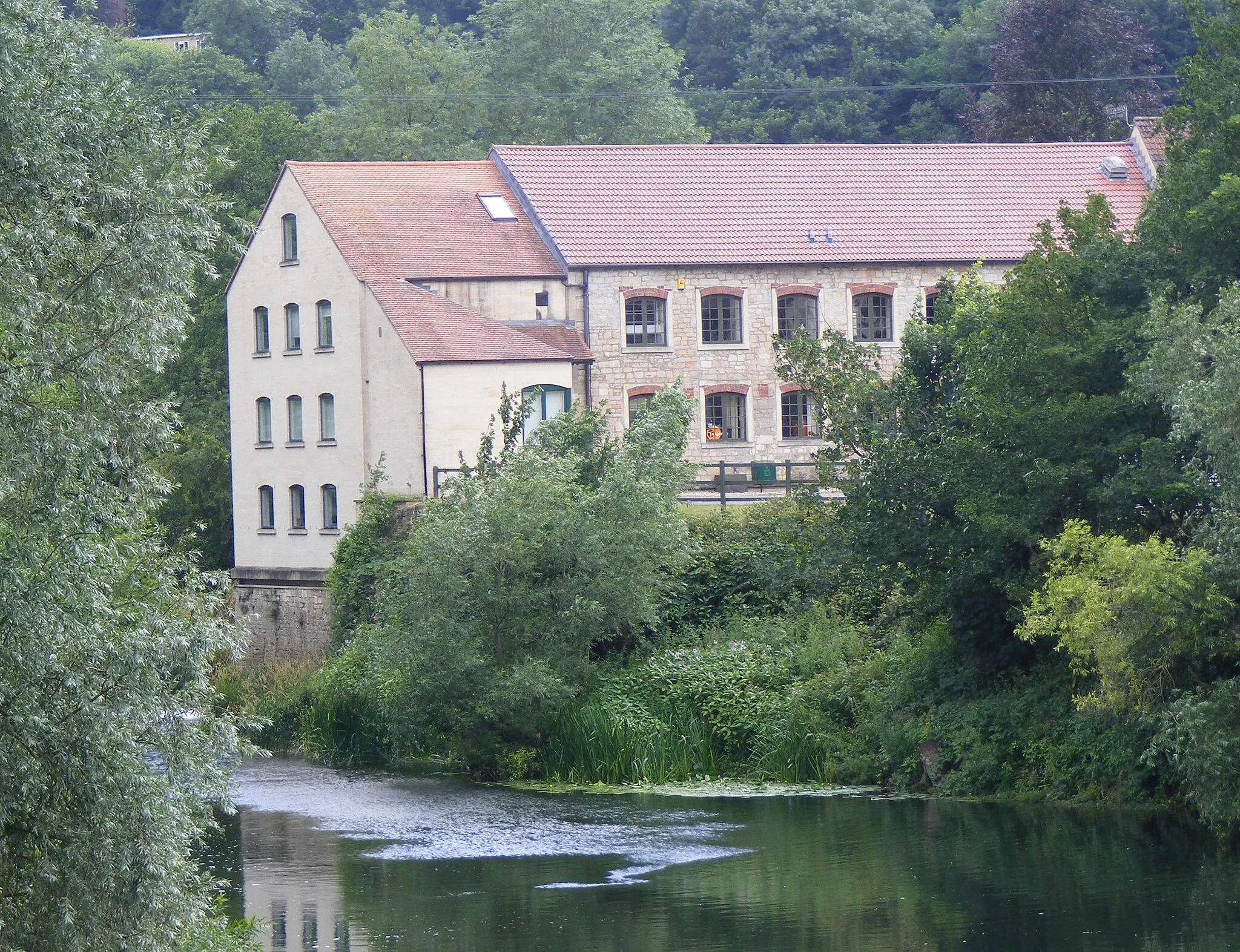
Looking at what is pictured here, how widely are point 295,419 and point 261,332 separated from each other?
2.41 meters

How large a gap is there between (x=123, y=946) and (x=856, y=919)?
8230 mm

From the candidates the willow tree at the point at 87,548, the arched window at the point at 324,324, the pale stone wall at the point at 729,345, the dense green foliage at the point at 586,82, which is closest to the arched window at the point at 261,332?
the arched window at the point at 324,324

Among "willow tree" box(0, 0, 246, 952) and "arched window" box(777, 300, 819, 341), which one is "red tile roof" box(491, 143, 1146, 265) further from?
"willow tree" box(0, 0, 246, 952)

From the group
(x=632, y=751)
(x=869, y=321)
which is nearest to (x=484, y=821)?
(x=632, y=751)

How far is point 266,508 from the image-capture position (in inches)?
1689

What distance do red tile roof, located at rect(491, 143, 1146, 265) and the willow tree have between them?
28293 mm

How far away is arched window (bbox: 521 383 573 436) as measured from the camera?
127 ft

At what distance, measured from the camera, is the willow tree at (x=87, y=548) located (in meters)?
11.8

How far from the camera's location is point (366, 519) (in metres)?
36.5

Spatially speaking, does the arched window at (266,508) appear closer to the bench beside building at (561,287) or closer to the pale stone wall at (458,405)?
the bench beside building at (561,287)

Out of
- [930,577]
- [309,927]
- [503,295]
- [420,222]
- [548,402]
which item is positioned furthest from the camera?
[420,222]

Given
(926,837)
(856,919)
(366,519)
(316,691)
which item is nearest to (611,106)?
(366,519)

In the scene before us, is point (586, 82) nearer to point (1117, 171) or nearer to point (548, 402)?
point (1117, 171)

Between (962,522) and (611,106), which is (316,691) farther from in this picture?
(611,106)
